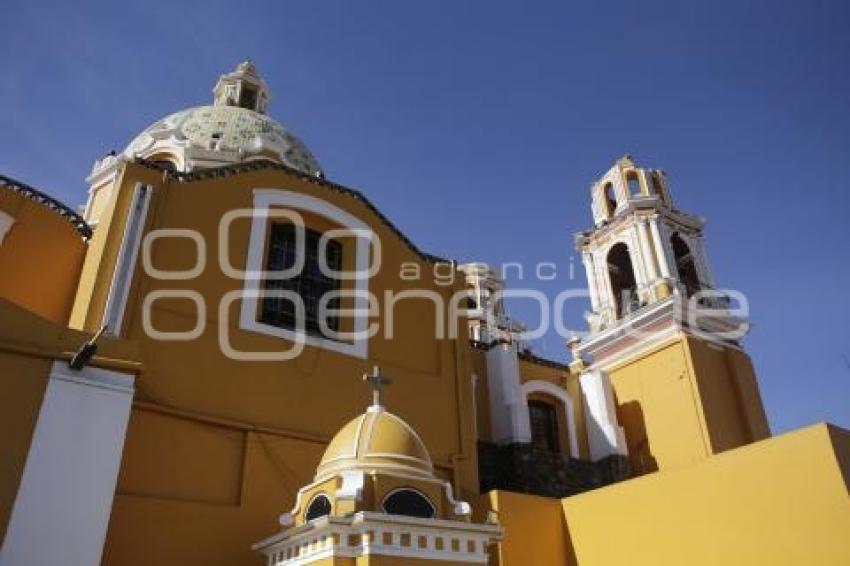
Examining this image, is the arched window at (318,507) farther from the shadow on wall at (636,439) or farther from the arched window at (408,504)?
the shadow on wall at (636,439)

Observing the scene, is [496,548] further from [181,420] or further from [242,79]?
[242,79]

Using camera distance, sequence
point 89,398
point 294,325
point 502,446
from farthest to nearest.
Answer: point 502,446
point 294,325
point 89,398

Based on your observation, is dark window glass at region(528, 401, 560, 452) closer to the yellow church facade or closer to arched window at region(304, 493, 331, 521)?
the yellow church facade

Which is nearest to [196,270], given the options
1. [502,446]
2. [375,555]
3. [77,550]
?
[77,550]

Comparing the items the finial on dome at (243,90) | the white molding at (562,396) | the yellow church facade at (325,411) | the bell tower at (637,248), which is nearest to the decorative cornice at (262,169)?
the yellow church facade at (325,411)

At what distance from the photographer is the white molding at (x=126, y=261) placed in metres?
8.51

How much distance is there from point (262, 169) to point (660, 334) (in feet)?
27.9

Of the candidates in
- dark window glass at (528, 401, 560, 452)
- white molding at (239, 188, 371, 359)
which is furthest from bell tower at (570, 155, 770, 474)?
white molding at (239, 188, 371, 359)

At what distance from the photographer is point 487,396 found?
1366 cm

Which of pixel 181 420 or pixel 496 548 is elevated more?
pixel 181 420

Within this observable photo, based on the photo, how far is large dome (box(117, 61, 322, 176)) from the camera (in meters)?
16.2

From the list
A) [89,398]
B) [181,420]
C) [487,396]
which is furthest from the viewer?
[487,396]

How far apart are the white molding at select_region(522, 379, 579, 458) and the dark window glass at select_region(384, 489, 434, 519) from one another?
271 inches

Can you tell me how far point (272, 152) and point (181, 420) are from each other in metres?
9.84
